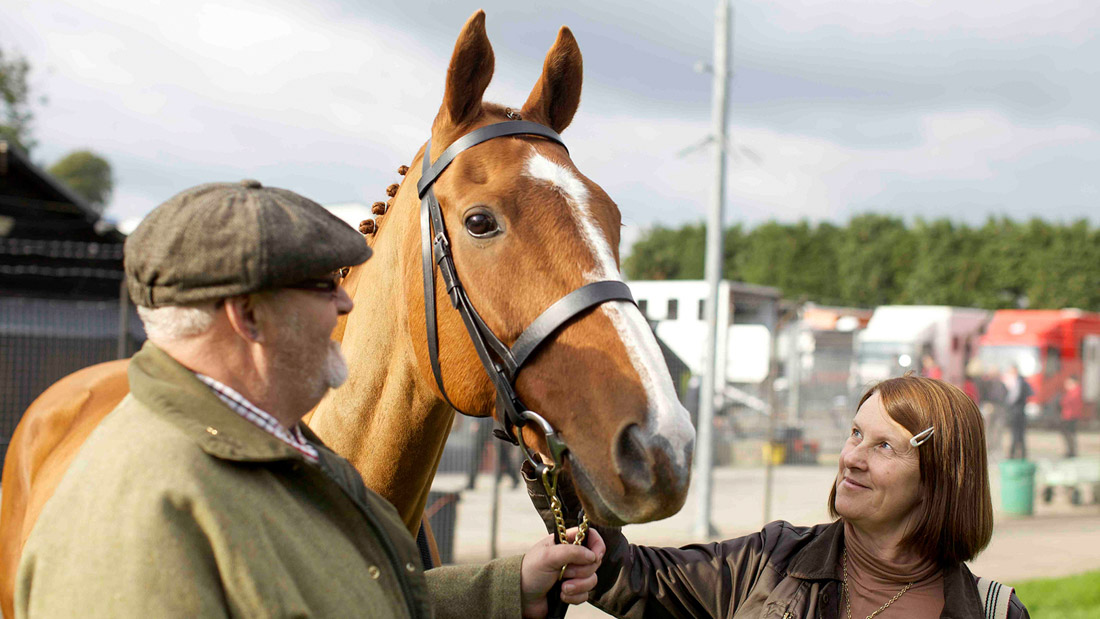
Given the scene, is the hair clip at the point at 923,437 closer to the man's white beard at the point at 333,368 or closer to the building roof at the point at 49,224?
the man's white beard at the point at 333,368

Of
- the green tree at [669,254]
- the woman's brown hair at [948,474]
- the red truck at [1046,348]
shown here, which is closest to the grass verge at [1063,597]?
the woman's brown hair at [948,474]

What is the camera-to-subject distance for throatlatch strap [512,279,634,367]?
5.99ft

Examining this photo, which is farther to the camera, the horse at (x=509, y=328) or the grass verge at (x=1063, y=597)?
the grass verge at (x=1063, y=597)

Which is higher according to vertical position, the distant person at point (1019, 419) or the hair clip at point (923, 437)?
the hair clip at point (923, 437)

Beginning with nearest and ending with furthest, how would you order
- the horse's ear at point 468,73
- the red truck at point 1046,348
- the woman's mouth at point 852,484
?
the horse's ear at point 468,73 < the woman's mouth at point 852,484 < the red truck at point 1046,348

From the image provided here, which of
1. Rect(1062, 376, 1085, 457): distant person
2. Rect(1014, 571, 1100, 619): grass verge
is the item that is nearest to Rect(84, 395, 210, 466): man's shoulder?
Rect(1014, 571, 1100, 619): grass verge

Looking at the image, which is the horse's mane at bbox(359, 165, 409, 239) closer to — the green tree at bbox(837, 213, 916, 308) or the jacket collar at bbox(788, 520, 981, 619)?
the jacket collar at bbox(788, 520, 981, 619)

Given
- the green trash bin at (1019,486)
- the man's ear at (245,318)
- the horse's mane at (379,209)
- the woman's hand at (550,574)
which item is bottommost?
the green trash bin at (1019,486)

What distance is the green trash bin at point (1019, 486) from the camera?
11.7 metres

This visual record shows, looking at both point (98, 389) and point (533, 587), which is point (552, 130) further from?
point (98, 389)

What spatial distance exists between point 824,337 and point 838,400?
721 centimetres

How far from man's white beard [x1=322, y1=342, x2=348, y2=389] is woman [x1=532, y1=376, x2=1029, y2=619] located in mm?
1088

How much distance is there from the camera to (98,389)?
3.85 meters

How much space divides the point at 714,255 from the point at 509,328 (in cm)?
825
